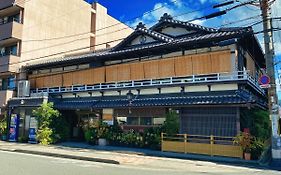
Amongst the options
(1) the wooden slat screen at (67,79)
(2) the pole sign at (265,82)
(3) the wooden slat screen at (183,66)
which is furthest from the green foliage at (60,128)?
(2) the pole sign at (265,82)

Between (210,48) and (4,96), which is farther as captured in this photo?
(4,96)

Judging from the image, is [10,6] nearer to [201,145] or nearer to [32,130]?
[32,130]

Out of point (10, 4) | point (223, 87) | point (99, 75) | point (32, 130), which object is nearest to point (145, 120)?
point (99, 75)

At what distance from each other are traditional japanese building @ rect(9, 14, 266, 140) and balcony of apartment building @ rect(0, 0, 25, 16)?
6661 millimetres

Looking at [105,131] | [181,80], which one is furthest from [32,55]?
[181,80]

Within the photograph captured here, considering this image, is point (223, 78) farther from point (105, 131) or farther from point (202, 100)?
point (105, 131)

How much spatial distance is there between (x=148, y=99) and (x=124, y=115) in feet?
8.90

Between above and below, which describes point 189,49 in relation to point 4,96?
above

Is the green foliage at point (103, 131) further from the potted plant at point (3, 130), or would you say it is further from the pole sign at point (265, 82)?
the pole sign at point (265, 82)

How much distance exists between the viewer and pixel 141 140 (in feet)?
61.0

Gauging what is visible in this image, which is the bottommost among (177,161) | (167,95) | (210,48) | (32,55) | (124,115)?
(177,161)

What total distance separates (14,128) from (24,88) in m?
4.01

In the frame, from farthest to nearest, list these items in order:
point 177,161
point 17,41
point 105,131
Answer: point 17,41, point 105,131, point 177,161

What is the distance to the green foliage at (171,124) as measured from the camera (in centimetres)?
1750
